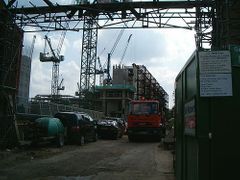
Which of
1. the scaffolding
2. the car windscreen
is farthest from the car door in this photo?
the scaffolding

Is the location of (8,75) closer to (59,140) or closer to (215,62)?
(59,140)

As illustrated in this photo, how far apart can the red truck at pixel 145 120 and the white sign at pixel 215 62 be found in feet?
80.9

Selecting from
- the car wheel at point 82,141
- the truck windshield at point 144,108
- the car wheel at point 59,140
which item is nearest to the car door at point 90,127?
the car wheel at point 82,141

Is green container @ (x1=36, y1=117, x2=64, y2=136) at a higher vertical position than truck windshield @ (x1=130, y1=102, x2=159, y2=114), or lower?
lower

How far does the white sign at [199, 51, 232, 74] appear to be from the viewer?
4914 mm

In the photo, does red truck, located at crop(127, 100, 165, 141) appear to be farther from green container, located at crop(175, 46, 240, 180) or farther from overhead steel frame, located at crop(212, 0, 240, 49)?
green container, located at crop(175, 46, 240, 180)

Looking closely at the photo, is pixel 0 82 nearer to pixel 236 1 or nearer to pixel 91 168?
pixel 91 168

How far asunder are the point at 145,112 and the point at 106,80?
78.9 m

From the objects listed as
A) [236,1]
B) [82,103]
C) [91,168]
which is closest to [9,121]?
[91,168]

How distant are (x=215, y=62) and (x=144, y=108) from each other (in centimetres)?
2525

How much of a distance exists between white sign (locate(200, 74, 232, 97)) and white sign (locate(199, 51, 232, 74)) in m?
0.06

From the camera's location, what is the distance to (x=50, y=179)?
39.6 feet

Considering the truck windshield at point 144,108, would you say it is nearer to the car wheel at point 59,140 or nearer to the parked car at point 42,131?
the car wheel at point 59,140

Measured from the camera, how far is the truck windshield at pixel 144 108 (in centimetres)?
2997
